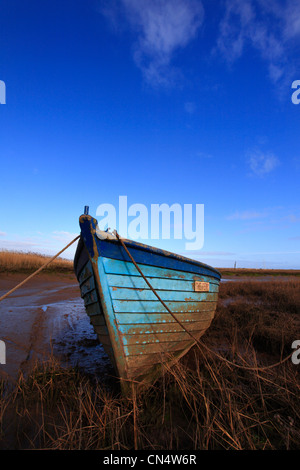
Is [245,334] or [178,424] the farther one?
[245,334]

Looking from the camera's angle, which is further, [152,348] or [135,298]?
[152,348]

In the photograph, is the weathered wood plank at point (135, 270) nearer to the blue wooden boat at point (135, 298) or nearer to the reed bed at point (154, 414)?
the blue wooden boat at point (135, 298)

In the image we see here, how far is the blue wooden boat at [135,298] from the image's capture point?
3131 millimetres

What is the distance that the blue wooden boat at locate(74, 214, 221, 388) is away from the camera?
3131mm

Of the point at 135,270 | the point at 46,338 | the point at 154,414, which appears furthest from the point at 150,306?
the point at 46,338

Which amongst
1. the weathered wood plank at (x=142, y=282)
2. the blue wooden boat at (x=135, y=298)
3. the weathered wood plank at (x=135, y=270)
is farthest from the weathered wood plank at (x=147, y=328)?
the weathered wood plank at (x=135, y=270)

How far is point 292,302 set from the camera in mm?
9633

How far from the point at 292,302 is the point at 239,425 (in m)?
8.84

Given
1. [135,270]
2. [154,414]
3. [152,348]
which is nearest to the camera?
[154,414]

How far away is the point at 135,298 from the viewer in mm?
3369

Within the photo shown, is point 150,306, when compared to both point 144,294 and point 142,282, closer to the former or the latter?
point 144,294
